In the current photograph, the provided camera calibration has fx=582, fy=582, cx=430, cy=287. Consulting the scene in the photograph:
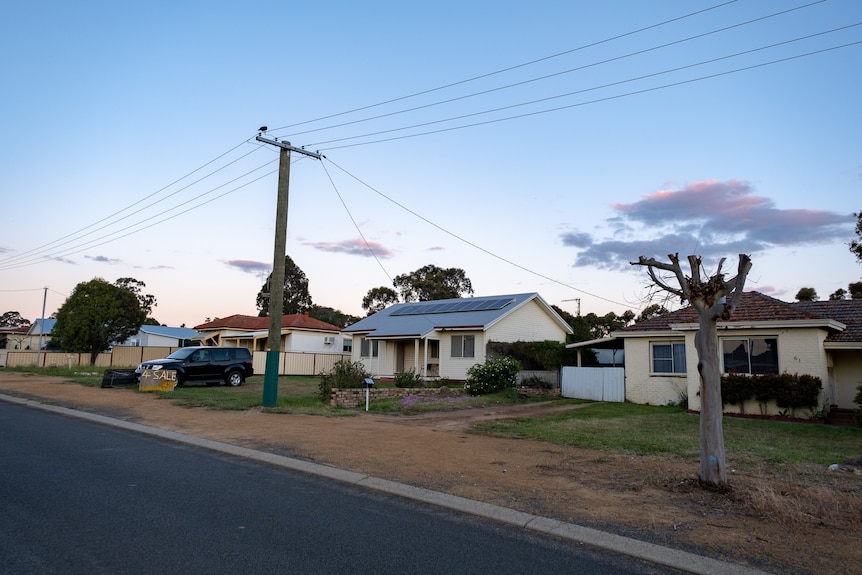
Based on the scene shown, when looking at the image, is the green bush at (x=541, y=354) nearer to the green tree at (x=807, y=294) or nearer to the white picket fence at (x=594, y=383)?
the white picket fence at (x=594, y=383)

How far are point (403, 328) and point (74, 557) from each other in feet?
91.4

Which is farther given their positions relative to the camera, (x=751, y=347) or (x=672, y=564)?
(x=751, y=347)

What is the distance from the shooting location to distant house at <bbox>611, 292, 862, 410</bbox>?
54.2ft

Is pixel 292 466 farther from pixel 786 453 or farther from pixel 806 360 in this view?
pixel 806 360

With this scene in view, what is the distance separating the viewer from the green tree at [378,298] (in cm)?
7155

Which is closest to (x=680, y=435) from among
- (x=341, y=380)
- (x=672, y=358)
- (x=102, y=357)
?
(x=672, y=358)

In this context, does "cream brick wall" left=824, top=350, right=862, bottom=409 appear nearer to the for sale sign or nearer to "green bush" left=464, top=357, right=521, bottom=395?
"green bush" left=464, top=357, right=521, bottom=395

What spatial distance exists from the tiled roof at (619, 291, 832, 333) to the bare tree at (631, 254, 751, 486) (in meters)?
10.6

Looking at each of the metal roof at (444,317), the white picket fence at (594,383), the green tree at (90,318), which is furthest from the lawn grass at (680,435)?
the green tree at (90,318)

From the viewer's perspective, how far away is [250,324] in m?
47.1

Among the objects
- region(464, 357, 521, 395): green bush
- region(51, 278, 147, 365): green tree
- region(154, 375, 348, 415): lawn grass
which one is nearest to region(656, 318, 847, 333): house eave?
region(464, 357, 521, 395): green bush

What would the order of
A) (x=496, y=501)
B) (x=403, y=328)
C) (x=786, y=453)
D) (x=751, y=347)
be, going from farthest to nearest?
(x=403, y=328) → (x=751, y=347) → (x=786, y=453) → (x=496, y=501)

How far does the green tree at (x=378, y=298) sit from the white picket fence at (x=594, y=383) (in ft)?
156

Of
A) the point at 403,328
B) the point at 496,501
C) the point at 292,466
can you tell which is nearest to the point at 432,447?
the point at 292,466
